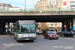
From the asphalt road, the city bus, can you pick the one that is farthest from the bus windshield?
the asphalt road

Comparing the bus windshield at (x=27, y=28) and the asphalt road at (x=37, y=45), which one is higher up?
the bus windshield at (x=27, y=28)

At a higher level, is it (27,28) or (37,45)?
(27,28)

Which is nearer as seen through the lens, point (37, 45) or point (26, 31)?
point (37, 45)

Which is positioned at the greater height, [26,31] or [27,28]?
[27,28]

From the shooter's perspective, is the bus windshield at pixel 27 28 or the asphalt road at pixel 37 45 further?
the bus windshield at pixel 27 28

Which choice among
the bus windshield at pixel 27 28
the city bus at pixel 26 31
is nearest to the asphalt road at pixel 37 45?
the city bus at pixel 26 31

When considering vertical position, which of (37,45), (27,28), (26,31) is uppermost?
(27,28)

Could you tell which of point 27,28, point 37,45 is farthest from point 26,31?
point 37,45

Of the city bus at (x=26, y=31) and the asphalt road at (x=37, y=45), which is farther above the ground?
the city bus at (x=26, y=31)

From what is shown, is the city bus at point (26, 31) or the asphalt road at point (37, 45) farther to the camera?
the city bus at point (26, 31)

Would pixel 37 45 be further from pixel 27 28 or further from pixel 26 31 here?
pixel 27 28

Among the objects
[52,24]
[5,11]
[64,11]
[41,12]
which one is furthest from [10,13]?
[52,24]

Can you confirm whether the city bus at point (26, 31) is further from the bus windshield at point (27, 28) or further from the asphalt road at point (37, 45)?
the asphalt road at point (37, 45)

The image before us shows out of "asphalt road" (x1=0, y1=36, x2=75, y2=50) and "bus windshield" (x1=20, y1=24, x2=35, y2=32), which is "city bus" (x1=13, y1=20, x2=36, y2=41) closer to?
"bus windshield" (x1=20, y1=24, x2=35, y2=32)
